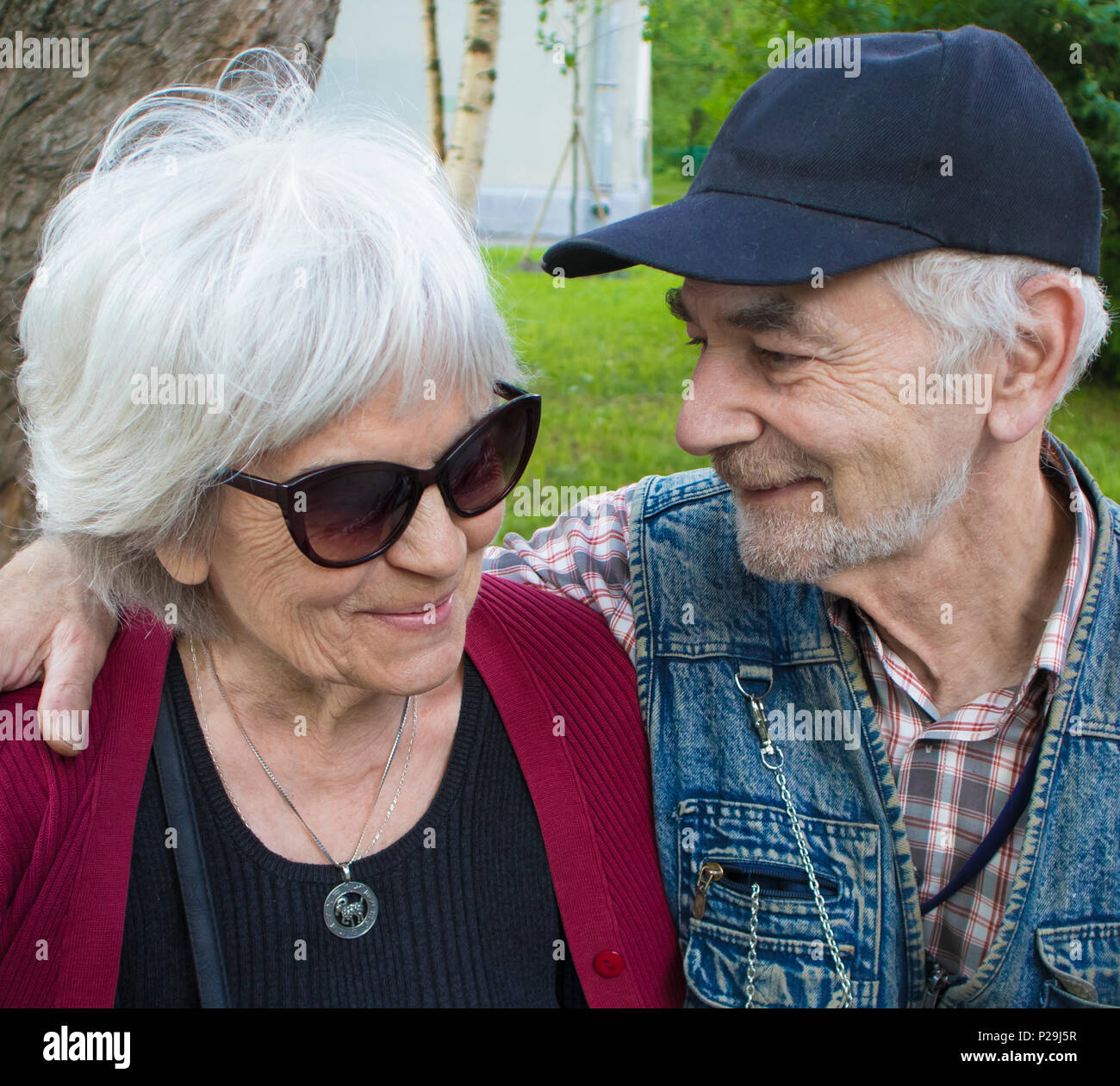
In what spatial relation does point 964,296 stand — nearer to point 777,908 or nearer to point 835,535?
point 835,535

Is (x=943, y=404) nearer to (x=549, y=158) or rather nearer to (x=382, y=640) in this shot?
(x=382, y=640)

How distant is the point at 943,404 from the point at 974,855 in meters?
0.80

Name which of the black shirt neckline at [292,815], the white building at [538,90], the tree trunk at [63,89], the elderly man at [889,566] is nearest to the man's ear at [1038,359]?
the elderly man at [889,566]

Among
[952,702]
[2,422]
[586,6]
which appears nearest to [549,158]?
[586,6]

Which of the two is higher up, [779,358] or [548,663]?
[779,358]

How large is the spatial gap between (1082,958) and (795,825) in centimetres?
51

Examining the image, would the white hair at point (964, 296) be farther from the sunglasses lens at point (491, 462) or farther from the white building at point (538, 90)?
the white building at point (538, 90)

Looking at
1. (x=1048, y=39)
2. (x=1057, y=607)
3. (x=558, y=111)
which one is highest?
(x=1048, y=39)

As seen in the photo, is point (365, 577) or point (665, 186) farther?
point (665, 186)

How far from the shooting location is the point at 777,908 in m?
2.03

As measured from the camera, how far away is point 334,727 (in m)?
2.03

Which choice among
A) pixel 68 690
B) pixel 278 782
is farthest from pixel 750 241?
pixel 68 690

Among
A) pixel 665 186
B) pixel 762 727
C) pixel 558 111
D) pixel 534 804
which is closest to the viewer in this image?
pixel 534 804

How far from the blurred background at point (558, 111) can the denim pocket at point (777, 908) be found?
927 mm
